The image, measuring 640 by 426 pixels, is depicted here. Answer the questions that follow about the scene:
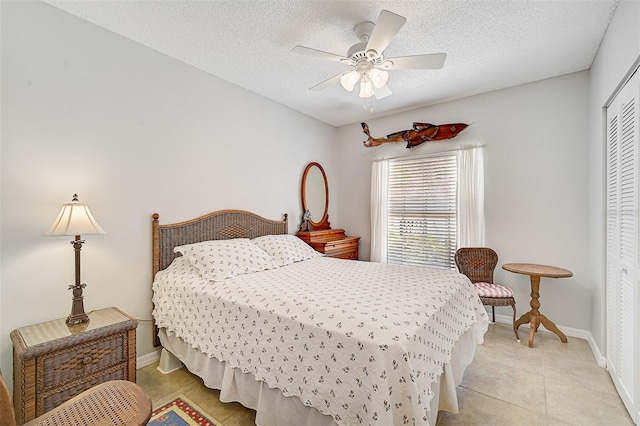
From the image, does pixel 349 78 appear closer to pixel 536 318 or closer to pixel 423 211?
pixel 423 211

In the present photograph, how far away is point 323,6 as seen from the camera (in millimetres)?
2014

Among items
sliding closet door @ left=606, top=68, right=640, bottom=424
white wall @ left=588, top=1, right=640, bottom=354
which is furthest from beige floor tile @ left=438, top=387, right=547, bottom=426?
white wall @ left=588, top=1, right=640, bottom=354

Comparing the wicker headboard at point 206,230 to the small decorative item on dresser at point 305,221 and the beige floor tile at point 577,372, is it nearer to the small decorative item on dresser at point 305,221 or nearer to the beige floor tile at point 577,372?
the small decorative item on dresser at point 305,221

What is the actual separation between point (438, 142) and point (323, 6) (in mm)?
2462

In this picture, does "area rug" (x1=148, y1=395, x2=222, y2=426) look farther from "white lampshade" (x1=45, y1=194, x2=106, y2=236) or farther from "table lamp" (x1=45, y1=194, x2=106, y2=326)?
"white lampshade" (x1=45, y1=194, x2=106, y2=236)

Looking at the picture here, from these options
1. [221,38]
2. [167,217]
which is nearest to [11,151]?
[167,217]

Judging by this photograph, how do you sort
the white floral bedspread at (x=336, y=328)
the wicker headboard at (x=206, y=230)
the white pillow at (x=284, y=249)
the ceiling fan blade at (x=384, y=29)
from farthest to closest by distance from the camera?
1. the white pillow at (x=284, y=249)
2. the wicker headboard at (x=206, y=230)
3. the ceiling fan blade at (x=384, y=29)
4. the white floral bedspread at (x=336, y=328)

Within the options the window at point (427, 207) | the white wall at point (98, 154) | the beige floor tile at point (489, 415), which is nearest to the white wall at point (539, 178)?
the window at point (427, 207)

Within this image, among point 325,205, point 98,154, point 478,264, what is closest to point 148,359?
point 98,154

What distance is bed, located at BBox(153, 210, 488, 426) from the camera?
1298 millimetres

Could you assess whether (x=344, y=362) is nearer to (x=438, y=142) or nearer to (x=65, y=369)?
(x=65, y=369)

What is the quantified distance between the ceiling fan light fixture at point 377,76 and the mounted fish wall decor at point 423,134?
1.73m

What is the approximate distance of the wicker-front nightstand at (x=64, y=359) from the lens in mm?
1571

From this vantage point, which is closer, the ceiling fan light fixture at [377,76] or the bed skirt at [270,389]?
the bed skirt at [270,389]
